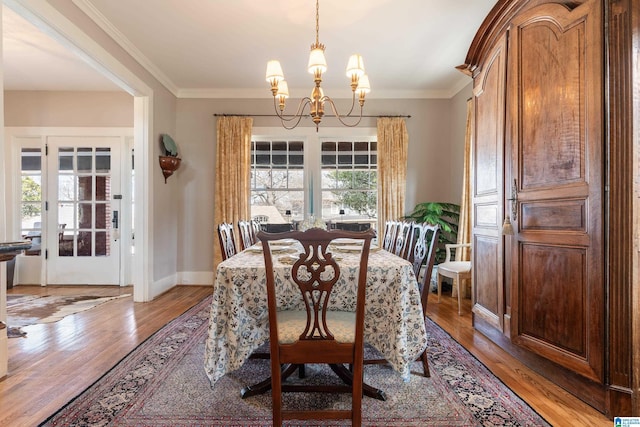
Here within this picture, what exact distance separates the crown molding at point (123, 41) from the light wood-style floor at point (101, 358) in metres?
2.70

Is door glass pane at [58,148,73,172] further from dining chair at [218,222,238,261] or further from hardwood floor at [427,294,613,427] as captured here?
hardwood floor at [427,294,613,427]

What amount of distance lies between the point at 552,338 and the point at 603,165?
40.3 inches

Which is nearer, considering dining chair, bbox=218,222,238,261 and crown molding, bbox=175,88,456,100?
dining chair, bbox=218,222,238,261

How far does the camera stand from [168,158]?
410cm

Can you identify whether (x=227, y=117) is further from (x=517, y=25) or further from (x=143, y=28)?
(x=517, y=25)


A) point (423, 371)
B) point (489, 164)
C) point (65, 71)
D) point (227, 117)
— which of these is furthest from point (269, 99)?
point (423, 371)

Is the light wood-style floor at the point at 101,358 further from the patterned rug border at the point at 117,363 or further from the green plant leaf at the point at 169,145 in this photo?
the green plant leaf at the point at 169,145

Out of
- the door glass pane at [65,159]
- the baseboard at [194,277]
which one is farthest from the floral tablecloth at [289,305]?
the door glass pane at [65,159]

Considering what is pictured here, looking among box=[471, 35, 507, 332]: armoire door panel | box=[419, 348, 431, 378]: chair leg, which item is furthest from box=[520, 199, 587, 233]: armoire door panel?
box=[419, 348, 431, 378]: chair leg

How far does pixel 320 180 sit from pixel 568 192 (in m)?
3.19

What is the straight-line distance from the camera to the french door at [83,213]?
14.8ft

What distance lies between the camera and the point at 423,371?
204cm

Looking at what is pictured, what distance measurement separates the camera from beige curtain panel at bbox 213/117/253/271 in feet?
14.6

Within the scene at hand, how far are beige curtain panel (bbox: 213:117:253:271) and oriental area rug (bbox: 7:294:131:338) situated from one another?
1.51 meters
